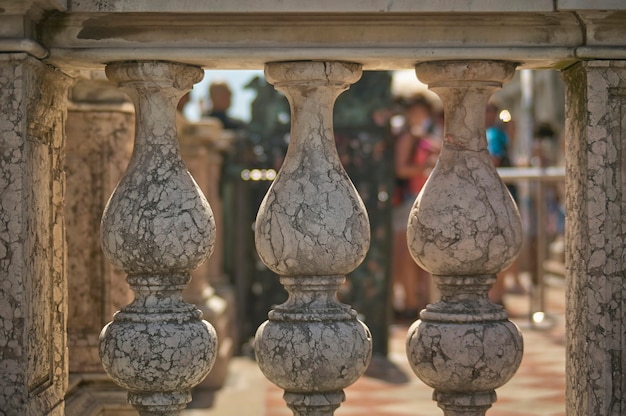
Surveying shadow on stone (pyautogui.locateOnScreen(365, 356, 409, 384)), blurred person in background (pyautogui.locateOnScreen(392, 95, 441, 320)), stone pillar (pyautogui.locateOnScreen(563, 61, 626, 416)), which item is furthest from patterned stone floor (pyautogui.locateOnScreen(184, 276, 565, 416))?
stone pillar (pyautogui.locateOnScreen(563, 61, 626, 416))

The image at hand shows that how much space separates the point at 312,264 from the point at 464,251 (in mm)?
391

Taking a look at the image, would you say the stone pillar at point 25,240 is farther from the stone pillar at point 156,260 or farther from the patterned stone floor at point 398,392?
the patterned stone floor at point 398,392

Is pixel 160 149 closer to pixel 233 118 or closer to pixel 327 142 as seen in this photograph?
pixel 327 142

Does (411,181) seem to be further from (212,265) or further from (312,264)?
(312,264)

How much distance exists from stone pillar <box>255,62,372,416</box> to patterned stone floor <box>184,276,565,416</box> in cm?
310

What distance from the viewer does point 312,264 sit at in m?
3.32

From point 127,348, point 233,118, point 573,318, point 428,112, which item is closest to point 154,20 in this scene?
point 127,348

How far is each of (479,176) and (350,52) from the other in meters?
0.46

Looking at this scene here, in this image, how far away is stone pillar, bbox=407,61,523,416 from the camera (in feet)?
11.2

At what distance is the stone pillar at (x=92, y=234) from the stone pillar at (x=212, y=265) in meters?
1.74

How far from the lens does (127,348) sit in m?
3.32

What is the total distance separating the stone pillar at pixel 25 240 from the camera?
3.26 m

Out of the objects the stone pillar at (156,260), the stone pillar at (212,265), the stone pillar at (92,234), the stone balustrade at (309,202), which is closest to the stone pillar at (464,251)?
the stone balustrade at (309,202)

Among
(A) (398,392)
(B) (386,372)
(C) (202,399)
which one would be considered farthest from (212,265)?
(A) (398,392)
